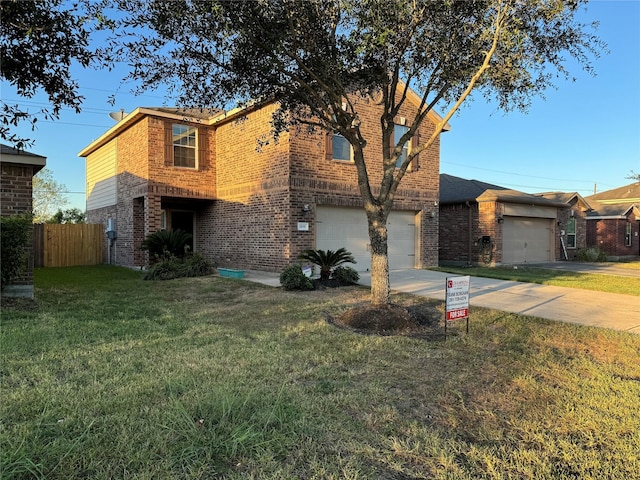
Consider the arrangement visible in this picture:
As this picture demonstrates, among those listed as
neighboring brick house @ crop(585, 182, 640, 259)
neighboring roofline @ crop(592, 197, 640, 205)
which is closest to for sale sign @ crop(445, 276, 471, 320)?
neighboring brick house @ crop(585, 182, 640, 259)

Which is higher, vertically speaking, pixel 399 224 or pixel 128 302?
pixel 399 224

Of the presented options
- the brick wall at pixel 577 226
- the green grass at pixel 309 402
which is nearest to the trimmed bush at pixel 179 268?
the green grass at pixel 309 402

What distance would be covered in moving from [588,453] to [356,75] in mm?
6235

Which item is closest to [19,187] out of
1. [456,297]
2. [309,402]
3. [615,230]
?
[309,402]

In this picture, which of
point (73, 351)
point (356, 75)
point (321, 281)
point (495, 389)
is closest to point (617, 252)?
point (321, 281)

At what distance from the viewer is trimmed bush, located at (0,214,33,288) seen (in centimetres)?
738

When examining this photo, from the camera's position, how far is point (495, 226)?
59.4ft

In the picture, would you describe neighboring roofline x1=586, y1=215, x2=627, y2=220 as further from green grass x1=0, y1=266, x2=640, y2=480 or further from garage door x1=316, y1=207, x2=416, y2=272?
green grass x1=0, y1=266, x2=640, y2=480

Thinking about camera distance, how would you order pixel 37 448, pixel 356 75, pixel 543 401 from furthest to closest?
pixel 356 75
pixel 543 401
pixel 37 448

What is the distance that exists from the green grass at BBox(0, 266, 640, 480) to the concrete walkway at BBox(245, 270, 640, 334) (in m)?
1.14

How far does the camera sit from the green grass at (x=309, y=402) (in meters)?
2.60

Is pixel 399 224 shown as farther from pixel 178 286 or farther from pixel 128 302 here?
pixel 128 302

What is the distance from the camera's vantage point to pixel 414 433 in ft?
9.89

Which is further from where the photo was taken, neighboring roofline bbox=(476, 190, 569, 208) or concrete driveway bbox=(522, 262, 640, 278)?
neighboring roofline bbox=(476, 190, 569, 208)
